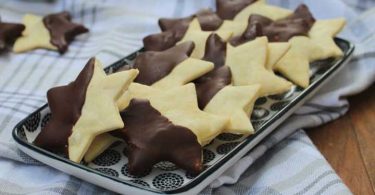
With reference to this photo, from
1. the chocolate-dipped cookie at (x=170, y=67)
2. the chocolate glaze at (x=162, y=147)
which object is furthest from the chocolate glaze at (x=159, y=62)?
the chocolate glaze at (x=162, y=147)

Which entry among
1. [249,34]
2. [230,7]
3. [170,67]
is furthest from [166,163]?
[230,7]

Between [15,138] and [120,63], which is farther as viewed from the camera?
[120,63]

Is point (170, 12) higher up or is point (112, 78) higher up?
point (112, 78)

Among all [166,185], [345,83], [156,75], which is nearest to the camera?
[166,185]

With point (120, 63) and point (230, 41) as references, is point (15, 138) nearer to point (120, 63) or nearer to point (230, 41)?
point (120, 63)

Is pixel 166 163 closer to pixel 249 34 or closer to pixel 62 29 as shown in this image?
pixel 249 34

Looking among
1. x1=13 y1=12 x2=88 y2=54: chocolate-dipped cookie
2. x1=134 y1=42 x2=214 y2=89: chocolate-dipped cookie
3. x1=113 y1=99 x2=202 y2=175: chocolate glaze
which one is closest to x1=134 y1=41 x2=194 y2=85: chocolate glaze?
x1=134 y1=42 x2=214 y2=89: chocolate-dipped cookie

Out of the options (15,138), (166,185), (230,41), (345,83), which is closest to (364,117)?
(345,83)
